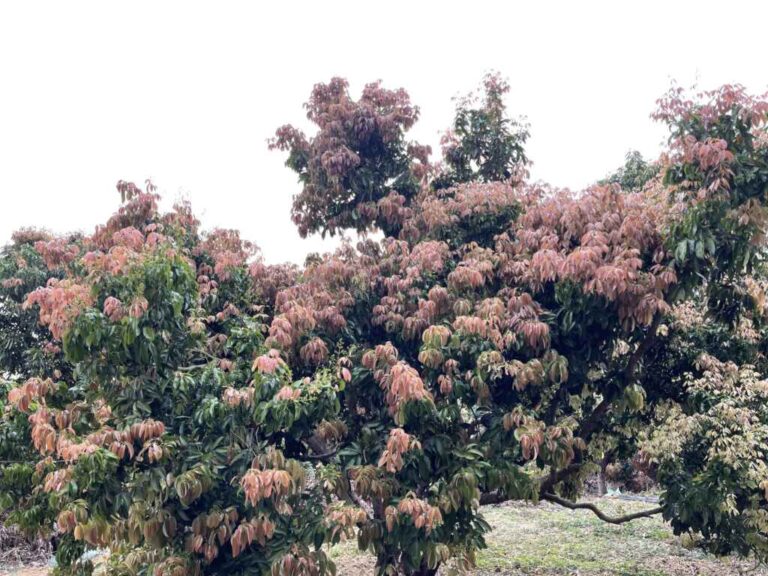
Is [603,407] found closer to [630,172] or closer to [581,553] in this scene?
[630,172]

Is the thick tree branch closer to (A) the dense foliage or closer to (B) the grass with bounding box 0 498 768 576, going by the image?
(A) the dense foliage

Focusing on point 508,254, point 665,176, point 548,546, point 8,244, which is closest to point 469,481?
point 508,254

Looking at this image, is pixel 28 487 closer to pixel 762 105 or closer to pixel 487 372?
pixel 487 372

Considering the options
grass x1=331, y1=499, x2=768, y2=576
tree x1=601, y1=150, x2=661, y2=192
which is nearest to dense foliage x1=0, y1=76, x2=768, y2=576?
tree x1=601, y1=150, x2=661, y2=192

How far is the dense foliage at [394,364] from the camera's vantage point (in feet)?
16.0

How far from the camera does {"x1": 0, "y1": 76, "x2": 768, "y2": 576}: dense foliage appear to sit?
4867 mm

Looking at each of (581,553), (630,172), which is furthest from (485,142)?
(581,553)

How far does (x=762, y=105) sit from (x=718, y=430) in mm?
2785

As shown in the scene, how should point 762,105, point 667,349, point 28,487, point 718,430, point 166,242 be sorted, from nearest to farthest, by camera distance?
1. point 762,105
2. point 166,242
3. point 718,430
4. point 28,487
5. point 667,349

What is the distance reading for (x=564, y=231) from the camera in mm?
5898

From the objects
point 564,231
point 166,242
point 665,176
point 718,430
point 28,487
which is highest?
point 665,176

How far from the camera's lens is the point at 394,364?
5559mm

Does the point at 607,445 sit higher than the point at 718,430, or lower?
lower

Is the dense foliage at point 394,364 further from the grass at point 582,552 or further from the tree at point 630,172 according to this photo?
the grass at point 582,552
